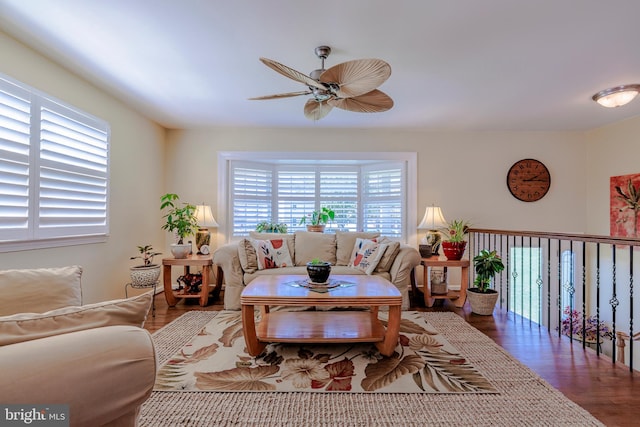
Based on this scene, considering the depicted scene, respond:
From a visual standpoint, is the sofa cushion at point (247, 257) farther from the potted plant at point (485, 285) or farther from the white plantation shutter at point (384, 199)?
the potted plant at point (485, 285)

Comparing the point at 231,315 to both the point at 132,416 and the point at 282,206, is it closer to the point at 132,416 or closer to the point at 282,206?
the point at 282,206

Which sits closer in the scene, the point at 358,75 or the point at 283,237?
the point at 358,75

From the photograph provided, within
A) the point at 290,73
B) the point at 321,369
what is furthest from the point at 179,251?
the point at 290,73

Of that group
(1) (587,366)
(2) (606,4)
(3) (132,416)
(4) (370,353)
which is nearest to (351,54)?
(2) (606,4)

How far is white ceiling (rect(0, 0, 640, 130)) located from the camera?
6.07 ft

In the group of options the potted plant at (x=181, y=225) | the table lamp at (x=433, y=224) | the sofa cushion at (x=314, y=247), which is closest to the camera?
the potted plant at (x=181, y=225)

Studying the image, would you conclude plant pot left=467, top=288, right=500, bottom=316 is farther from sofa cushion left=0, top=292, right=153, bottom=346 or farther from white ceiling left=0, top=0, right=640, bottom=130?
sofa cushion left=0, top=292, right=153, bottom=346

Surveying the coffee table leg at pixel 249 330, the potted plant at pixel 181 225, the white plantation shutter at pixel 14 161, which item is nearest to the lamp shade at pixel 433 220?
the coffee table leg at pixel 249 330

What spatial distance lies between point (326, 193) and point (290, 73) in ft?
9.67

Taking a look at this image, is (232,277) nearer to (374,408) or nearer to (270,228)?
(270,228)

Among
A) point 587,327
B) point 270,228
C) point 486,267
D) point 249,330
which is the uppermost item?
point 270,228

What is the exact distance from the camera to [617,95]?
2.89 meters

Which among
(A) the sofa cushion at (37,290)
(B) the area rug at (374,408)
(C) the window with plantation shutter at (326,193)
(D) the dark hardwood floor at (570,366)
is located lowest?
(B) the area rug at (374,408)

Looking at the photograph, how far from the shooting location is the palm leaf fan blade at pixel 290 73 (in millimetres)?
1683
